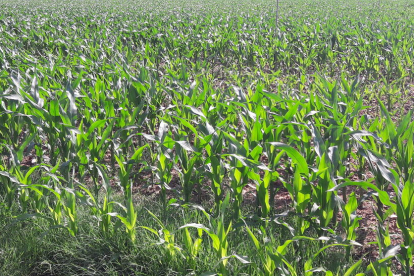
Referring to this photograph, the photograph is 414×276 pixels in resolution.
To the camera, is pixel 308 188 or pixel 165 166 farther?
pixel 165 166

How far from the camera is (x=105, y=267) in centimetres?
266

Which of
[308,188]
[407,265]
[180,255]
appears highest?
[308,188]

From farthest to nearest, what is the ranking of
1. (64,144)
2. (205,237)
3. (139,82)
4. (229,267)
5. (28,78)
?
1. (28,78)
2. (139,82)
3. (64,144)
4. (205,237)
5. (229,267)

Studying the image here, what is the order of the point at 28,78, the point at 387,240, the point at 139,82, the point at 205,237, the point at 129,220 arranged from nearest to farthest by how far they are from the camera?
the point at 387,240, the point at 129,220, the point at 205,237, the point at 139,82, the point at 28,78

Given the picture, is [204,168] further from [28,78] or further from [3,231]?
[28,78]

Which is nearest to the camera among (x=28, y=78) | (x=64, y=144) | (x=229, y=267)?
(x=229, y=267)

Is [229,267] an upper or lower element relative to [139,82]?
lower

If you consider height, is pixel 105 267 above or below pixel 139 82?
below

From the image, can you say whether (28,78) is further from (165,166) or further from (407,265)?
(407,265)

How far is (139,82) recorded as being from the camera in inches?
163

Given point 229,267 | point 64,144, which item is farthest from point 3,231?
point 229,267

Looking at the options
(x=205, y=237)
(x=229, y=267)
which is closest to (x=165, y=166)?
(x=205, y=237)

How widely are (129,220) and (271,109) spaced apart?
58.5 inches

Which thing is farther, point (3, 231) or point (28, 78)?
point (28, 78)
